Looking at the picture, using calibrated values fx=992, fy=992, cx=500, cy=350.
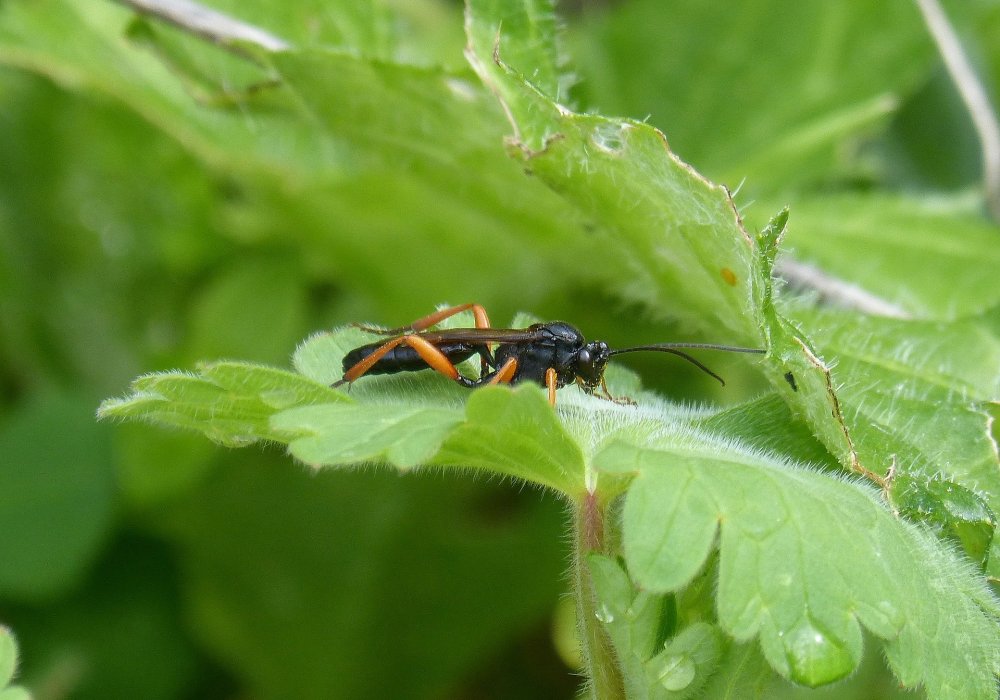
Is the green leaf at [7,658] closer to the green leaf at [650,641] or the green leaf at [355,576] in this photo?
the green leaf at [650,641]

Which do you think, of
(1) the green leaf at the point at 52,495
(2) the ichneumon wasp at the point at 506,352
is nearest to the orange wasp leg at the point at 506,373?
(2) the ichneumon wasp at the point at 506,352

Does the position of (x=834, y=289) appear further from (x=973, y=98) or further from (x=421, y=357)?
(x=421, y=357)

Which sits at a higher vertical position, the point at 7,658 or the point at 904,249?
the point at 904,249

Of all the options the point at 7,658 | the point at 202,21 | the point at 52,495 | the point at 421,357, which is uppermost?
the point at 202,21

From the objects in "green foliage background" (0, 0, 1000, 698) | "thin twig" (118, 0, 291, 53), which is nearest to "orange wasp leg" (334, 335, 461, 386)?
"green foliage background" (0, 0, 1000, 698)

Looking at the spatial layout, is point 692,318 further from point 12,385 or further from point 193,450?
point 12,385

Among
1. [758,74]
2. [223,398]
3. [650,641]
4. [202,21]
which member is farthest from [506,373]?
[758,74]
